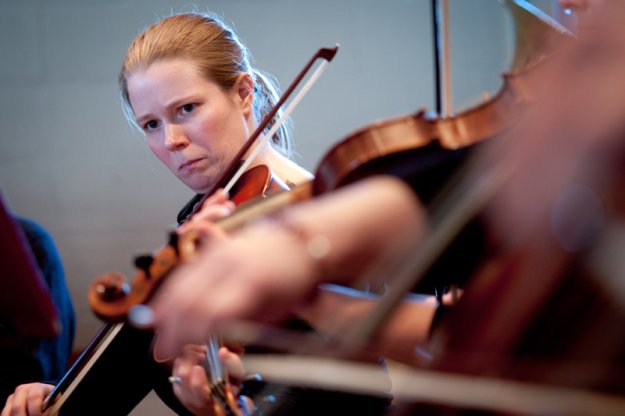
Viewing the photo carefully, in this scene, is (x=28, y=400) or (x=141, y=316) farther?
(x=28, y=400)

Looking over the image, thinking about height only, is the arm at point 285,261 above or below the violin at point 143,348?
above

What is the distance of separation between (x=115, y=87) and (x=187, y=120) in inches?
45.4

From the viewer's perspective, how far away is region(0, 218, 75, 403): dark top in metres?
1.43

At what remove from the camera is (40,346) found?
1.46m

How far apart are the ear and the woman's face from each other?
5 cm

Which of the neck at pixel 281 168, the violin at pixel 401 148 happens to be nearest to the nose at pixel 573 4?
the violin at pixel 401 148

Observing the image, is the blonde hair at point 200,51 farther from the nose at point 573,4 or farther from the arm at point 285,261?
the arm at point 285,261

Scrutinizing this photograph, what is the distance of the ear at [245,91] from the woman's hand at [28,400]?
53 cm

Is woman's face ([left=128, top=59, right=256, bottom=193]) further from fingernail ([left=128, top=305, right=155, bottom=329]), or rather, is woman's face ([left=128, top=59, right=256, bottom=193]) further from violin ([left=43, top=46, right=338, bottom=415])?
fingernail ([left=128, top=305, right=155, bottom=329])

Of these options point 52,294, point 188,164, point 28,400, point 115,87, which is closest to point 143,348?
point 28,400

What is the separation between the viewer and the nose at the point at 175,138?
1187 mm

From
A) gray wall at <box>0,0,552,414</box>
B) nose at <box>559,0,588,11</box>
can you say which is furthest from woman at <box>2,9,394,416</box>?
gray wall at <box>0,0,552,414</box>

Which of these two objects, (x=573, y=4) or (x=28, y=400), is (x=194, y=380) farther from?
(x=573, y=4)

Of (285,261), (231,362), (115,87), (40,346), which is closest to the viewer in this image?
(285,261)
